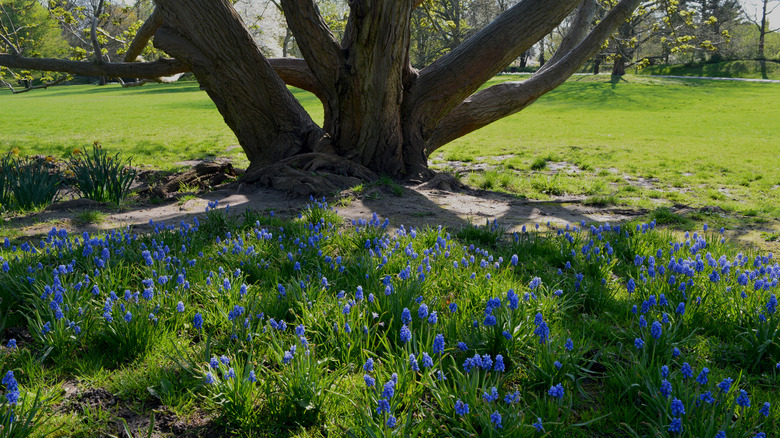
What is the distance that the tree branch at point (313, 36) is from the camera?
7590mm

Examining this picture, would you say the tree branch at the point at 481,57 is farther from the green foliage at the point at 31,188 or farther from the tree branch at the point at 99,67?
the green foliage at the point at 31,188

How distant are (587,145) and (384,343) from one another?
14.3m

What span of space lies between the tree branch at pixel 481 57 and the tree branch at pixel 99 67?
4289 millimetres

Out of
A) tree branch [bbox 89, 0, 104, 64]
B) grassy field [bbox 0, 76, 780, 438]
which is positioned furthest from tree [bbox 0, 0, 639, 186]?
grassy field [bbox 0, 76, 780, 438]

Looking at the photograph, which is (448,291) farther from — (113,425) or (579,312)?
(113,425)

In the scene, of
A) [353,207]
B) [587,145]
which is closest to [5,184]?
[353,207]

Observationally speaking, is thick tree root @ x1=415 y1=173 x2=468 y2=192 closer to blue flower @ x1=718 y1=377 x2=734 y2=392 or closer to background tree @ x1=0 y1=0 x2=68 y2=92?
blue flower @ x1=718 y1=377 x2=734 y2=392

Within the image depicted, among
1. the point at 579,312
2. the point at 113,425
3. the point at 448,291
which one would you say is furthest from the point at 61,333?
the point at 579,312

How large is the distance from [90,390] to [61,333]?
0.41m

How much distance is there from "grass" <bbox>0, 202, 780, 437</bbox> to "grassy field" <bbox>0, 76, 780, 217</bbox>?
15.6 ft

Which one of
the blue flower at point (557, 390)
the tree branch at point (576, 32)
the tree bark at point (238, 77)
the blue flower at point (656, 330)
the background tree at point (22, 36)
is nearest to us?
the blue flower at point (557, 390)

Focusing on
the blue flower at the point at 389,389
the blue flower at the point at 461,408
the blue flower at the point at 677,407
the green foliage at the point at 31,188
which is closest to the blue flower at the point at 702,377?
the blue flower at the point at 677,407

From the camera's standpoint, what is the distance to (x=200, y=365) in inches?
104

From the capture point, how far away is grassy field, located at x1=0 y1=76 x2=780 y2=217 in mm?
9461
